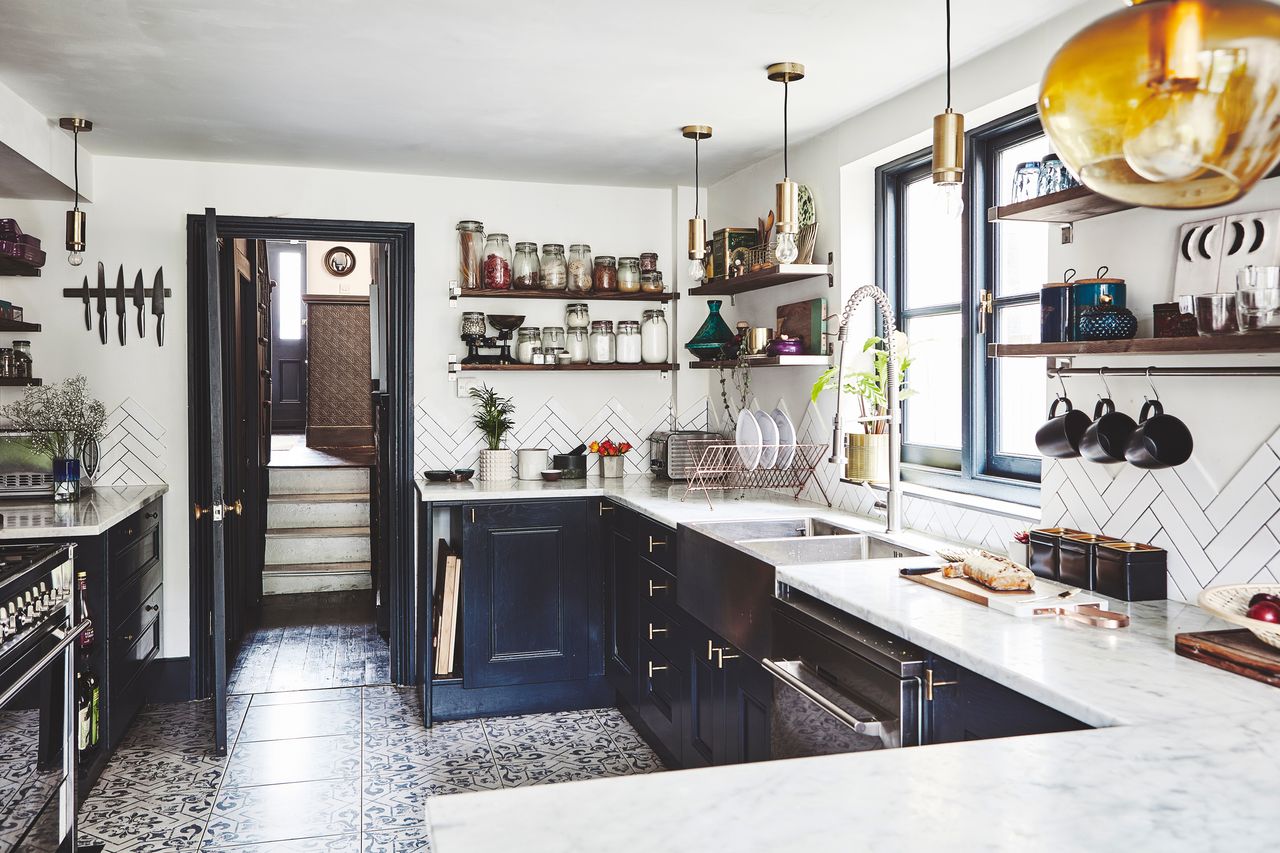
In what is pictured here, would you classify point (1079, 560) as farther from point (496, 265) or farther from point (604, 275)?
point (496, 265)

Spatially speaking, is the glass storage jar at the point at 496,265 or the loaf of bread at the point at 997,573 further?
the glass storage jar at the point at 496,265

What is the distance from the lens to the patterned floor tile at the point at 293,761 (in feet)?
11.6

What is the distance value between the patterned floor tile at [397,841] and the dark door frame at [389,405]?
53.4 inches

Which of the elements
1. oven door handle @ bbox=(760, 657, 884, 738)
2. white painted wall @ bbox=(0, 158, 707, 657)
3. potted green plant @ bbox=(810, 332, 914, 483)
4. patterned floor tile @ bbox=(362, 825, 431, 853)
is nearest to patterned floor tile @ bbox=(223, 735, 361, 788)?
patterned floor tile @ bbox=(362, 825, 431, 853)

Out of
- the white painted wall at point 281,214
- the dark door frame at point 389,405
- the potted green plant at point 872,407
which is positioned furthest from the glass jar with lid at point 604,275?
the potted green plant at point 872,407

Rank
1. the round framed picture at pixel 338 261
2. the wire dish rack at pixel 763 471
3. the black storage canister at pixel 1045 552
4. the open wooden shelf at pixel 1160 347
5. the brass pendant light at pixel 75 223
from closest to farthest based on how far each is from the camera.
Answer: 1. the open wooden shelf at pixel 1160 347
2. the black storage canister at pixel 1045 552
3. the brass pendant light at pixel 75 223
4. the wire dish rack at pixel 763 471
5. the round framed picture at pixel 338 261

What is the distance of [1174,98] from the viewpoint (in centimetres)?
84

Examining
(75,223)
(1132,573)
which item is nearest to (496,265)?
(75,223)

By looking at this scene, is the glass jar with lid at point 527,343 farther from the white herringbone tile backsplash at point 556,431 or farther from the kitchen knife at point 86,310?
the kitchen knife at point 86,310

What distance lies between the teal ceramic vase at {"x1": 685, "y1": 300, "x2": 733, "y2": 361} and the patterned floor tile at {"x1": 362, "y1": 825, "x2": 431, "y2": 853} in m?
2.38

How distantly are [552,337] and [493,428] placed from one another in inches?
20.6

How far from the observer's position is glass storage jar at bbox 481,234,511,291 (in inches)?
179

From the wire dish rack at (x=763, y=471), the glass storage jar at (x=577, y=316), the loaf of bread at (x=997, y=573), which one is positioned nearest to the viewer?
the loaf of bread at (x=997, y=573)

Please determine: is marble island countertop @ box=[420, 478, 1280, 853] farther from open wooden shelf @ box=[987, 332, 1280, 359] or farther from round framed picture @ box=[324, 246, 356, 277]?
round framed picture @ box=[324, 246, 356, 277]
